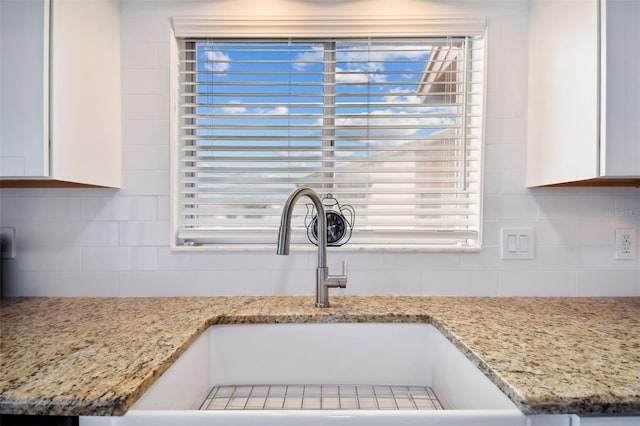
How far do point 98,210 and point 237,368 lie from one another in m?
0.83

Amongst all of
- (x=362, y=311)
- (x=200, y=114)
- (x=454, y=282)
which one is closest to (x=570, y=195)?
(x=454, y=282)

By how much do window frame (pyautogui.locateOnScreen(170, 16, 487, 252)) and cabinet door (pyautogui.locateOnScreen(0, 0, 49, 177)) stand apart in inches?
17.9

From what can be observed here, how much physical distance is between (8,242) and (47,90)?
715 millimetres

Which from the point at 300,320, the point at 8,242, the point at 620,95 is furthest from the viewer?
the point at 8,242

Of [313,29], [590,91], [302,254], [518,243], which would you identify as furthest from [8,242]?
[590,91]

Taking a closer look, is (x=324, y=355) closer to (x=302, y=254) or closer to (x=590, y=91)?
(x=302, y=254)

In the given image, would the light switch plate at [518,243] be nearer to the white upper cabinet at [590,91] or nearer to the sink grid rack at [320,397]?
the white upper cabinet at [590,91]

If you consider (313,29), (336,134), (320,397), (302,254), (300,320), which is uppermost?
(313,29)

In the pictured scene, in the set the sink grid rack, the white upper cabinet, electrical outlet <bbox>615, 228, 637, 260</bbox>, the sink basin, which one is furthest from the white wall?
the sink grid rack

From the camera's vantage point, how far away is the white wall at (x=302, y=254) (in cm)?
147

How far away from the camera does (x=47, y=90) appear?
1.10m

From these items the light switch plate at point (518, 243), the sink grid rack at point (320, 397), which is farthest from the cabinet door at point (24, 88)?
the light switch plate at point (518, 243)

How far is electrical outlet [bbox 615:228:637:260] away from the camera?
4.80 feet

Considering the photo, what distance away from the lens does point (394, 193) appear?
151 cm
